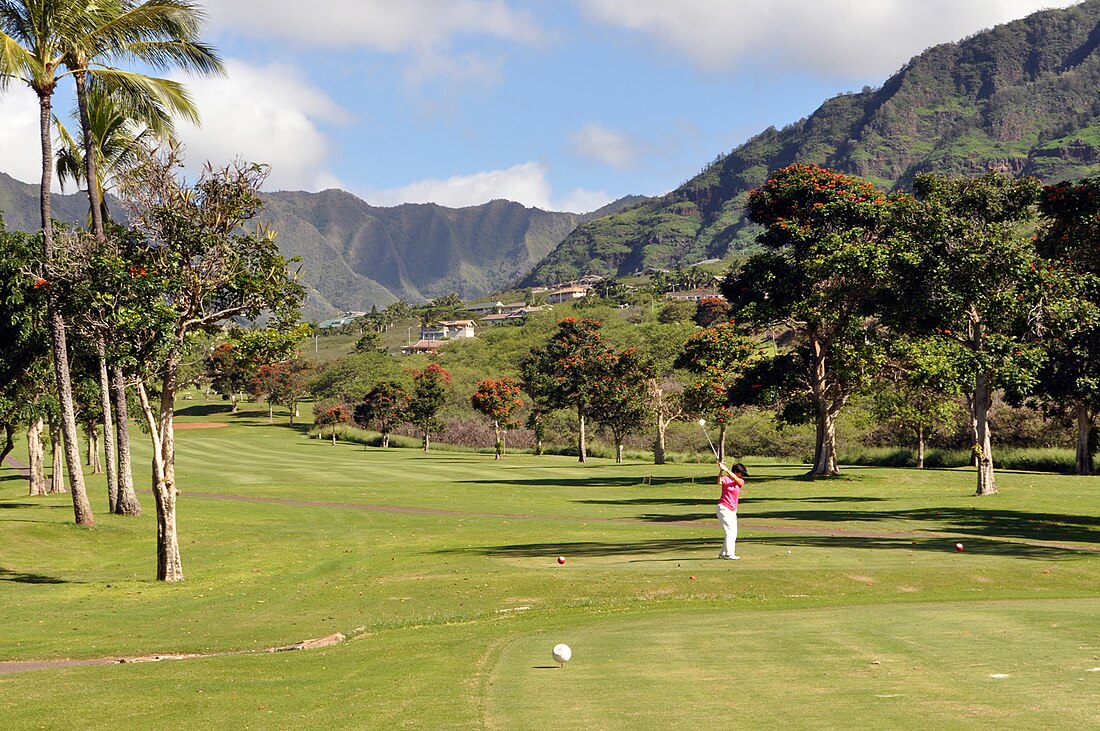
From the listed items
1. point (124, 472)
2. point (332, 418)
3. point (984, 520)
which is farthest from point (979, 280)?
point (332, 418)

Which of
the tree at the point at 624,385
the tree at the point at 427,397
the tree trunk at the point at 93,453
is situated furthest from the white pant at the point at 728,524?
the tree at the point at 427,397

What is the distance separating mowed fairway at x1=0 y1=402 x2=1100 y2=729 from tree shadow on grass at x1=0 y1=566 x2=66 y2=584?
15 cm

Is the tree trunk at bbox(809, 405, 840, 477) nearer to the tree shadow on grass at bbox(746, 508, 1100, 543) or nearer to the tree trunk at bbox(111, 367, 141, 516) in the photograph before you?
the tree shadow on grass at bbox(746, 508, 1100, 543)

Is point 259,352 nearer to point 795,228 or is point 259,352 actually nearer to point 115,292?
point 115,292

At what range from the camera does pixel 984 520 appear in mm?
35812

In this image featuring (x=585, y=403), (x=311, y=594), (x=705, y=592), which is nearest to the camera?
(x=705, y=592)

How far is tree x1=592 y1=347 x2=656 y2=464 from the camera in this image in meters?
82.2

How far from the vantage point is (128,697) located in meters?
12.6

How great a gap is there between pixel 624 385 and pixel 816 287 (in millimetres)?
30842

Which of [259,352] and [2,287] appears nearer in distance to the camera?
[259,352]

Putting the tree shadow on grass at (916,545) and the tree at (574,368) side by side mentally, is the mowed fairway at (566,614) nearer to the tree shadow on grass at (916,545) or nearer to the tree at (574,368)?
the tree shadow on grass at (916,545)

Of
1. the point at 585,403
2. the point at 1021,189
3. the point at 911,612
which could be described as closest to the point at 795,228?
the point at 1021,189

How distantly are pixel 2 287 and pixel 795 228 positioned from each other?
36.5 meters

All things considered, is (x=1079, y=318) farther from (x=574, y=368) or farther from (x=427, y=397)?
(x=427, y=397)
